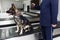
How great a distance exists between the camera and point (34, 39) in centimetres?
282

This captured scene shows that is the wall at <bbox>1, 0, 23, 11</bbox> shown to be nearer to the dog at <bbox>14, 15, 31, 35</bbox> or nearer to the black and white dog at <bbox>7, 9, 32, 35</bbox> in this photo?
the black and white dog at <bbox>7, 9, 32, 35</bbox>

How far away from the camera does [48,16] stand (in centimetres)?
241

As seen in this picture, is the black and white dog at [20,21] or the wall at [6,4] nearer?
the wall at [6,4]

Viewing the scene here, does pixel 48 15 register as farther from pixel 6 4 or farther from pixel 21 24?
pixel 6 4

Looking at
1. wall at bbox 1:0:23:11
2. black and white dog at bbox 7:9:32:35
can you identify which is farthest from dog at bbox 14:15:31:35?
wall at bbox 1:0:23:11

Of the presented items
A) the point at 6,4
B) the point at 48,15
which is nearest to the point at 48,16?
the point at 48,15

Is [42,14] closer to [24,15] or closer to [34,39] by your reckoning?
[24,15]

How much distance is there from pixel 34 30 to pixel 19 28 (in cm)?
40

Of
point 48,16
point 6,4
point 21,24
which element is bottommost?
point 21,24

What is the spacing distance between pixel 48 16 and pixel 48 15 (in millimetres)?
18

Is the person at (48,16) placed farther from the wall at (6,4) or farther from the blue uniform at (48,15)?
the wall at (6,4)

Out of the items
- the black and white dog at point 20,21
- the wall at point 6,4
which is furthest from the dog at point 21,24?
the wall at point 6,4

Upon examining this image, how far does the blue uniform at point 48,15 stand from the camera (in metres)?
2.29

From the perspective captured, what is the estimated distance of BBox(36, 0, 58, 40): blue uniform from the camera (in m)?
2.29
